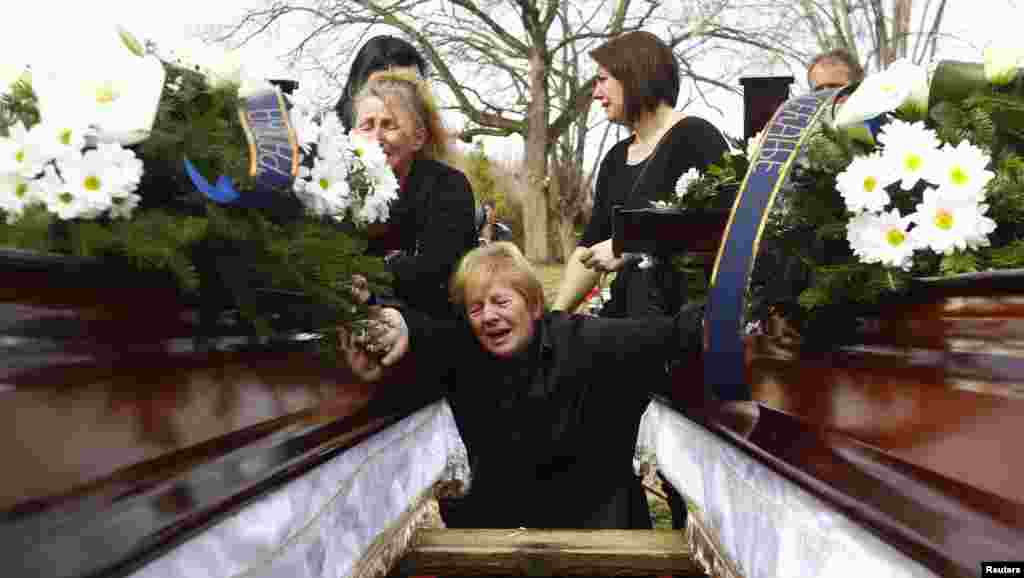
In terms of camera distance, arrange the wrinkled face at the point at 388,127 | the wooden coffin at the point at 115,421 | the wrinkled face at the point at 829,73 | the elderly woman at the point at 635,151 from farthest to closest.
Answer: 1. the wrinkled face at the point at 829,73
2. the elderly woman at the point at 635,151
3. the wrinkled face at the point at 388,127
4. the wooden coffin at the point at 115,421

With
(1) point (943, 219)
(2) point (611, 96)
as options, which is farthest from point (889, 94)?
(2) point (611, 96)

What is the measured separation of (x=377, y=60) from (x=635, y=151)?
1140 mm

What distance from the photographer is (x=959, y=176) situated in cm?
147

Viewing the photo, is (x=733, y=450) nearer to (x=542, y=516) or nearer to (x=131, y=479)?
(x=542, y=516)

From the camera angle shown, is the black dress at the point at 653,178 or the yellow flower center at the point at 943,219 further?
the black dress at the point at 653,178

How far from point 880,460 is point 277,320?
1.06 meters

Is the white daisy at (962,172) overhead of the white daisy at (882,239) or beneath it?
overhead

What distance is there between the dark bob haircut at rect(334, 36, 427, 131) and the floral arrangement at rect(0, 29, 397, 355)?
6.65 feet

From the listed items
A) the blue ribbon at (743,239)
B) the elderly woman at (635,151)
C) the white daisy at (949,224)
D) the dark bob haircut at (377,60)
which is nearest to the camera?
the white daisy at (949,224)

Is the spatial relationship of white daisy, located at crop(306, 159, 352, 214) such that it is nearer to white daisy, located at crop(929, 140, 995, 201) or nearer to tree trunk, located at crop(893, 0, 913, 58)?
white daisy, located at crop(929, 140, 995, 201)

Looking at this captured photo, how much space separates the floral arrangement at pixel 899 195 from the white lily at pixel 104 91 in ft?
3.57

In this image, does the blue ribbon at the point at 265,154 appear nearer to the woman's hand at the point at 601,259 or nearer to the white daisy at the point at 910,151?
the white daisy at the point at 910,151

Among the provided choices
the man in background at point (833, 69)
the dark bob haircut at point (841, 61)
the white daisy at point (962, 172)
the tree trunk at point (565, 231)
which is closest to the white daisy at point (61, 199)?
the white daisy at point (962, 172)

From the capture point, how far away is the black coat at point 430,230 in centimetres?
283
